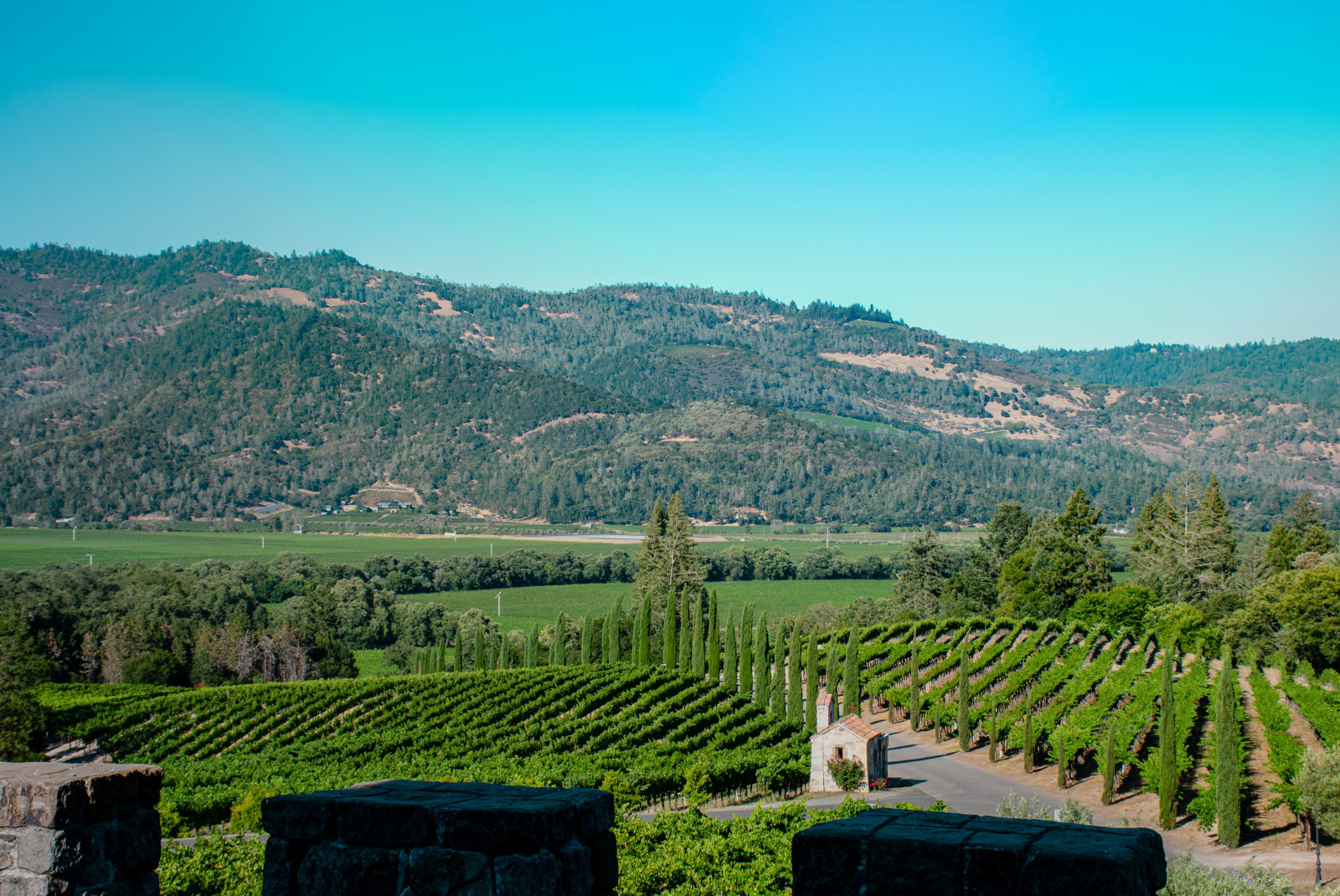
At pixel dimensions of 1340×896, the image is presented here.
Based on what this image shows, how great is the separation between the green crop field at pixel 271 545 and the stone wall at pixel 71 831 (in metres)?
110

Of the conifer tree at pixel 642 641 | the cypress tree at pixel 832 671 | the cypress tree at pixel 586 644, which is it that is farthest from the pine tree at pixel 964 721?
the cypress tree at pixel 586 644

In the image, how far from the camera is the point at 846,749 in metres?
33.2

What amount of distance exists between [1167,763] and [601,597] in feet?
245

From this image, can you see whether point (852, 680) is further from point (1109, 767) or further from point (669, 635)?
point (1109, 767)

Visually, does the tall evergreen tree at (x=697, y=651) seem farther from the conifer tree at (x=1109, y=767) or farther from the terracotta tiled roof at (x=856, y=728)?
the conifer tree at (x=1109, y=767)

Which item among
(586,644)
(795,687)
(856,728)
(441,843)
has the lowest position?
(586,644)

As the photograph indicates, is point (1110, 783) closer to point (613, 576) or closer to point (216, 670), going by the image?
point (216, 670)

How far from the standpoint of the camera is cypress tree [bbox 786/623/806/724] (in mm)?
44281

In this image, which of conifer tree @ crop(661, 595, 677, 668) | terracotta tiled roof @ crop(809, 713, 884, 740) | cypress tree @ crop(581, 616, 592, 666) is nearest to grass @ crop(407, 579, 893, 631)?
cypress tree @ crop(581, 616, 592, 666)

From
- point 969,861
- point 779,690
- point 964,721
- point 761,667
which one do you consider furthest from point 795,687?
point 969,861

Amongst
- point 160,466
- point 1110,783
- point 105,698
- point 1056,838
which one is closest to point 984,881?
point 1056,838

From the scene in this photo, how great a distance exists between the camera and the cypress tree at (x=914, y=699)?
45.2 meters

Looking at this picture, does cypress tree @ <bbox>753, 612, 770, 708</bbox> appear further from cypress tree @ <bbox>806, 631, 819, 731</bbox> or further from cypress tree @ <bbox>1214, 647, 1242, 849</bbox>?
cypress tree @ <bbox>1214, 647, 1242, 849</bbox>

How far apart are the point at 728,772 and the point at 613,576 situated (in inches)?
3261
